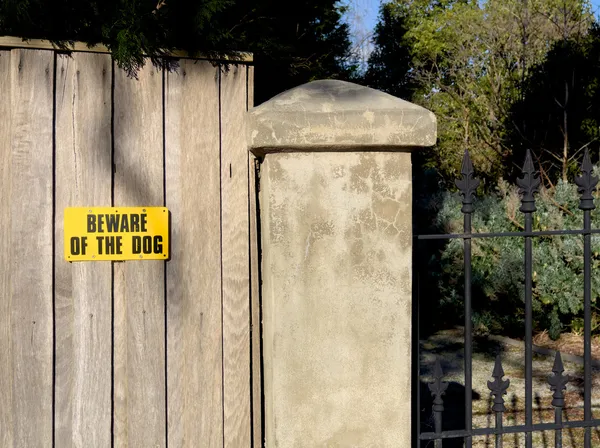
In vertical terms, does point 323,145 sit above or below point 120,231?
above

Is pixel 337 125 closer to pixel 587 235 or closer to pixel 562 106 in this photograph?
pixel 587 235

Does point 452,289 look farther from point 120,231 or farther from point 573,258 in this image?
point 120,231

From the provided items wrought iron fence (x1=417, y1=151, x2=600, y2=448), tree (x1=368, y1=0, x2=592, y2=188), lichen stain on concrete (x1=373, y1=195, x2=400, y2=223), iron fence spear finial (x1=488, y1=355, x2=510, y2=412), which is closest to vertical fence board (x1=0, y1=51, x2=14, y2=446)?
lichen stain on concrete (x1=373, y1=195, x2=400, y2=223)

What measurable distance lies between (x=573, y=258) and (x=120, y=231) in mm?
5852

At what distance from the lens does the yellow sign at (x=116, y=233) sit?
2.44 metres

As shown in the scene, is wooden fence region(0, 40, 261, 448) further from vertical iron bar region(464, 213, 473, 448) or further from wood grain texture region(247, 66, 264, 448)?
vertical iron bar region(464, 213, 473, 448)

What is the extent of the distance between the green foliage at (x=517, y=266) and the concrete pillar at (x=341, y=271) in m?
5.28

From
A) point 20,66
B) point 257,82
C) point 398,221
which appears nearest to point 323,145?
point 398,221

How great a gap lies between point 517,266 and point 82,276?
5903mm

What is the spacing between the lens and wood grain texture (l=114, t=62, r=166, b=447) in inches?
98.3

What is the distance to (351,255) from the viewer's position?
239 centimetres

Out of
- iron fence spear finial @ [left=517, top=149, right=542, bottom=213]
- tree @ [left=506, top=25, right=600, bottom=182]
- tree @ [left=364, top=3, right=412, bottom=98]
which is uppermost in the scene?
tree @ [left=364, top=3, right=412, bottom=98]

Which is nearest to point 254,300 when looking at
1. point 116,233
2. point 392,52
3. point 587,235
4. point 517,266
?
point 116,233

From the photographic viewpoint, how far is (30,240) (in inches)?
95.2
